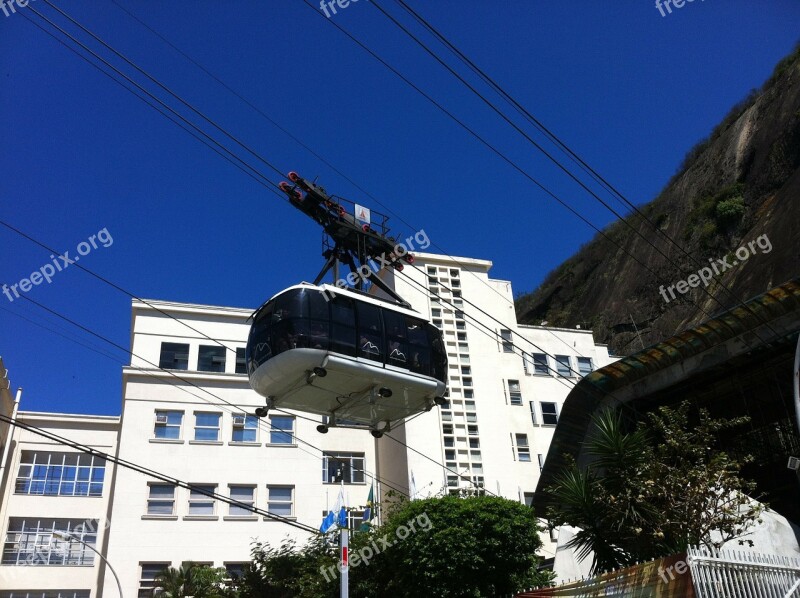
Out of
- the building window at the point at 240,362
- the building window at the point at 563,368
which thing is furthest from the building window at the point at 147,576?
the building window at the point at 563,368

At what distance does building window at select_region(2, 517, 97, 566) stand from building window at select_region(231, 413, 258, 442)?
303 inches

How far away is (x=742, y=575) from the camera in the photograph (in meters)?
11.6

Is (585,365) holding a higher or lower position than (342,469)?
higher

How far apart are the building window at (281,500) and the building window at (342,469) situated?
6.11 feet

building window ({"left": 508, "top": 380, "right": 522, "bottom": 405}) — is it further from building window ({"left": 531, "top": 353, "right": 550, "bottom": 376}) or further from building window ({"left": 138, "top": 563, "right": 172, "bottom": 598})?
building window ({"left": 138, "top": 563, "right": 172, "bottom": 598})

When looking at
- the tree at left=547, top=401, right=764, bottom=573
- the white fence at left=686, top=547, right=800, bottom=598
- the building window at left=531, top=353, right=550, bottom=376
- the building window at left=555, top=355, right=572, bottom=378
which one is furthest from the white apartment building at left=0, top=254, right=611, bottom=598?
the white fence at left=686, top=547, right=800, bottom=598

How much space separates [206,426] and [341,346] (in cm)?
2237

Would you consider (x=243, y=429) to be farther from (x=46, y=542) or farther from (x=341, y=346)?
(x=341, y=346)

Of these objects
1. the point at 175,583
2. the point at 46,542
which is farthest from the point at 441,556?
the point at 46,542

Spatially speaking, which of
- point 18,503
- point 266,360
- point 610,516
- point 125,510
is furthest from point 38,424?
point 610,516

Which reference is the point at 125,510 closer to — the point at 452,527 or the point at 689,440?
the point at 452,527

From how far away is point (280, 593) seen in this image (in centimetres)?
2267

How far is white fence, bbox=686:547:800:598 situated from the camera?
1099 centimetres

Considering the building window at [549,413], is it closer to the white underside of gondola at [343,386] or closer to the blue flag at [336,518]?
the blue flag at [336,518]
